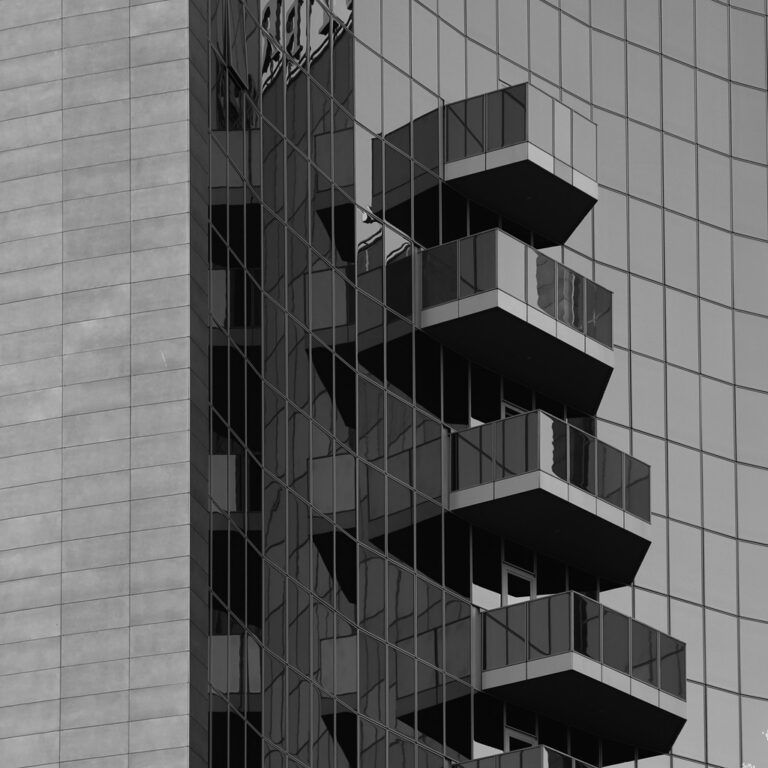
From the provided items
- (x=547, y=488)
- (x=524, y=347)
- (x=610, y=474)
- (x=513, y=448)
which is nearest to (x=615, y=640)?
(x=547, y=488)

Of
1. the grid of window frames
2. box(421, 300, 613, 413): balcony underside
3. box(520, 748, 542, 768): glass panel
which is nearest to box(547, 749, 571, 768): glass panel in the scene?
box(520, 748, 542, 768): glass panel

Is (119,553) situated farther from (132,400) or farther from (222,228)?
(222,228)

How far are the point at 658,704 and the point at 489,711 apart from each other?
3.76 metres

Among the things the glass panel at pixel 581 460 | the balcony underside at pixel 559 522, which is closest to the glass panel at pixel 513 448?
the balcony underside at pixel 559 522

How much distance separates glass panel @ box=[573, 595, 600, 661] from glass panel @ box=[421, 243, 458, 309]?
21.8 feet

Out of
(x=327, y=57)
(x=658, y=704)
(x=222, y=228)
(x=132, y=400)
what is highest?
(x=327, y=57)

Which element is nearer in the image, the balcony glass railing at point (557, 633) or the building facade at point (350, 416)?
the building facade at point (350, 416)

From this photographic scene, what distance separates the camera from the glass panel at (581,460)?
52.3 metres

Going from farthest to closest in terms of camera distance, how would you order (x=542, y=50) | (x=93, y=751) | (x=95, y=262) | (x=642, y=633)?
(x=542, y=50), (x=642, y=633), (x=95, y=262), (x=93, y=751)

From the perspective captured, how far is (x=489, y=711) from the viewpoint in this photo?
5134 centimetres

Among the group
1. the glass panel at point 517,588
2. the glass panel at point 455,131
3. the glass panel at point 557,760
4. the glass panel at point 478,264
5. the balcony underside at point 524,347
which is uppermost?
the glass panel at point 455,131

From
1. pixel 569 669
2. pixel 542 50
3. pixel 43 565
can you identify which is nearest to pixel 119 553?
pixel 43 565

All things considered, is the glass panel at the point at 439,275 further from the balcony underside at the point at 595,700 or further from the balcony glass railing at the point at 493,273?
the balcony underside at the point at 595,700

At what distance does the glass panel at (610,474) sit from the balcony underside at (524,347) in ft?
6.72
